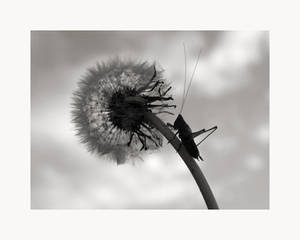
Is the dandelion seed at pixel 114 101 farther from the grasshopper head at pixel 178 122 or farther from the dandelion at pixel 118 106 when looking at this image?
the grasshopper head at pixel 178 122

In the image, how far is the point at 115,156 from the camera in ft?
23.5

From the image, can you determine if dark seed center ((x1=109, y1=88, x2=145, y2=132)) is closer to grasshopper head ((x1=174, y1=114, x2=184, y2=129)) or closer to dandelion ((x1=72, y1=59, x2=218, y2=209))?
dandelion ((x1=72, y1=59, x2=218, y2=209))

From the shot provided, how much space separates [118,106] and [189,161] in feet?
5.71

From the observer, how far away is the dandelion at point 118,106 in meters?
6.76

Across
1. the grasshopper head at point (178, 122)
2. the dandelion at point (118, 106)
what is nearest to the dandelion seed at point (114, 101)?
the dandelion at point (118, 106)

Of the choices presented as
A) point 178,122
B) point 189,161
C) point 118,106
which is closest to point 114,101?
point 118,106

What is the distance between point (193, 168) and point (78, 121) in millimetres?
2485

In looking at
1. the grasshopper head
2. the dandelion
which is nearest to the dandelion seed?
the dandelion

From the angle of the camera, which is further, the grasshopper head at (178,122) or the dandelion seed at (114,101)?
the dandelion seed at (114,101)

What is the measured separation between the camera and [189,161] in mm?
6297

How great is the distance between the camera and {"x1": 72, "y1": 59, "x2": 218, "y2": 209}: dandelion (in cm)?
676

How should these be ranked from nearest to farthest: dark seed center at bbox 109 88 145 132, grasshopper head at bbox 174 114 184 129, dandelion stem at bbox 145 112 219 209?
dandelion stem at bbox 145 112 219 209, grasshopper head at bbox 174 114 184 129, dark seed center at bbox 109 88 145 132

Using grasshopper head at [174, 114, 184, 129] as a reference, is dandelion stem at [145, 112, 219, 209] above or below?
below

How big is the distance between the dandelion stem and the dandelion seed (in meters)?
0.32
